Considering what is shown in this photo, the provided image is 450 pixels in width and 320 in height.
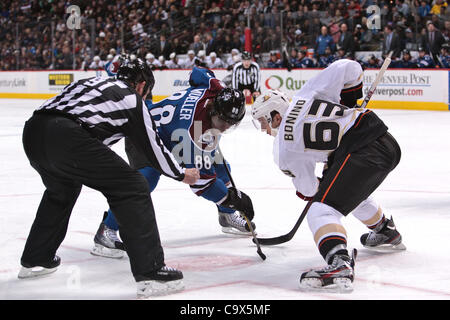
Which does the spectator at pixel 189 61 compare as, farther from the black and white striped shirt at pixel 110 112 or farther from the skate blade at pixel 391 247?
the black and white striped shirt at pixel 110 112

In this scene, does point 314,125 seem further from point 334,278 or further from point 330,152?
point 334,278

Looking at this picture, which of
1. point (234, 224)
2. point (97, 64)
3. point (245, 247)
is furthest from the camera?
point (97, 64)

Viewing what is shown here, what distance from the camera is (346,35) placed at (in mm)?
16297

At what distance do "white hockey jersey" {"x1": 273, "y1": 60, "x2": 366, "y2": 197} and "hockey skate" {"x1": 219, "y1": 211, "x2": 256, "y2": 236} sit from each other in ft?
3.70

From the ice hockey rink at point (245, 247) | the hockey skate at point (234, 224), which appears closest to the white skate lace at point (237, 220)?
the hockey skate at point (234, 224)

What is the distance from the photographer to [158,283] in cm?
328

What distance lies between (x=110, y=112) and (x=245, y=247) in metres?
1.53

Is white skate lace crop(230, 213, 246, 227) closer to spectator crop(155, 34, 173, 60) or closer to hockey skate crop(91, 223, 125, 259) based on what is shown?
hockey skate crop(91, 223, 125, 259)

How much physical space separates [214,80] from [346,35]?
1241 cm

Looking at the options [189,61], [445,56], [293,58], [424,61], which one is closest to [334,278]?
[424,61]

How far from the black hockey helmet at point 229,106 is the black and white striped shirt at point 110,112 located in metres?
0.65

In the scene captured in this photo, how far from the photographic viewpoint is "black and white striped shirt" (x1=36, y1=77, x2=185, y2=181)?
3.28 meters
